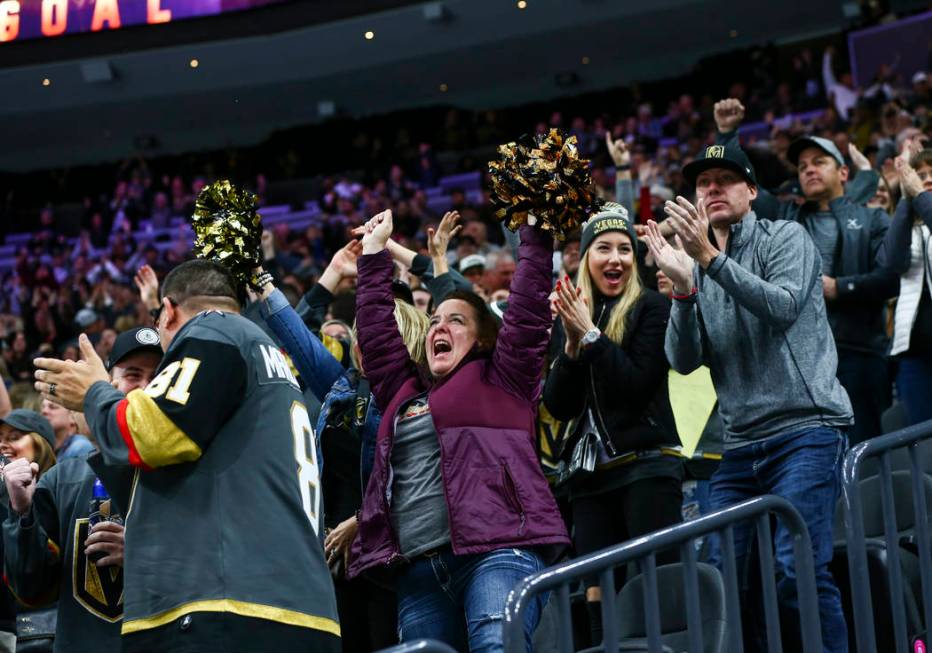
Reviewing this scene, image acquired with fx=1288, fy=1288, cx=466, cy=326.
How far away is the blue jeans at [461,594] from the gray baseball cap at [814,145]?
2.80 metres

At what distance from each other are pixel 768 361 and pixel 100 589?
2.30 m

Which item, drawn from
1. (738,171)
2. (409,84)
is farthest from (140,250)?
(738,171)

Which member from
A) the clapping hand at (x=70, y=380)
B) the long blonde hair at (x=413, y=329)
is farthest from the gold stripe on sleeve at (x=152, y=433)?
the long blonde hair at (x=413, y=329)

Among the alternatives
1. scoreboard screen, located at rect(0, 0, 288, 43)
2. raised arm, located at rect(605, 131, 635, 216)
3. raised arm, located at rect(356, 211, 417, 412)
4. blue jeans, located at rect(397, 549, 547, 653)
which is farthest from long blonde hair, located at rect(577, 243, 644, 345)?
scoreboard screen, located at rect(0, 0, 288, 43)

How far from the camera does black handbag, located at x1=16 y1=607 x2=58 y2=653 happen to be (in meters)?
4.95

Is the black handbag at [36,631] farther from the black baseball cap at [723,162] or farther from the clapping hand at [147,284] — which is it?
the black baseball cap at [723,162]

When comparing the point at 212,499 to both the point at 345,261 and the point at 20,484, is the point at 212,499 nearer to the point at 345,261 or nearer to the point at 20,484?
the point at 20,484

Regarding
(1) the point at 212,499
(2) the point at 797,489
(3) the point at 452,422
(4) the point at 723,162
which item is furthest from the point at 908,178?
(1) the point at 212,499

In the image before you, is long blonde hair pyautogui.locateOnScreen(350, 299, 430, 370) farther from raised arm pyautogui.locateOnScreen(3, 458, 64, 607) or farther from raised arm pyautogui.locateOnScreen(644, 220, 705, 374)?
raised arm pyautogui.locateOnScreen(3, 458, 64, 607)

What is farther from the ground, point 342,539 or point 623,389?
point 623,389

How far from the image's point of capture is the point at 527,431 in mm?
4156

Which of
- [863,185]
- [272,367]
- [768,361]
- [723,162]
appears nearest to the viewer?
[272,367]

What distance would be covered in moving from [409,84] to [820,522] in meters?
19.2

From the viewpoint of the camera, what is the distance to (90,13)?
64.2 feet
